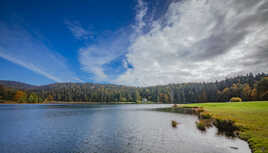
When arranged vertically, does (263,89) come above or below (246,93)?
above

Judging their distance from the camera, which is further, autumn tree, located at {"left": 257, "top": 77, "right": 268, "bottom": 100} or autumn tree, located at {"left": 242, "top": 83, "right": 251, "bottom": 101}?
autumn tree, located at {"left": 242, "top": 83, "right": 251, "bottom": 101}

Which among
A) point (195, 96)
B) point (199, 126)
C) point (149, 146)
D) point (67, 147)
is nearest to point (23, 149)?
point (67, 147)

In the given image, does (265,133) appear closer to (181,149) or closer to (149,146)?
(181,149)

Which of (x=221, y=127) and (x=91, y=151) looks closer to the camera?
(x=91, y=151)

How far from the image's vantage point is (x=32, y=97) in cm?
16862

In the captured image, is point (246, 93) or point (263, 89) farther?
point (246, 93)

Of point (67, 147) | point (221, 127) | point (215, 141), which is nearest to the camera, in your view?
point (67, 147)

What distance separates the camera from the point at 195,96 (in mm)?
168500

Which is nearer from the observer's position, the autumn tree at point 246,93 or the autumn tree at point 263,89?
the autumn tree at point 263,89

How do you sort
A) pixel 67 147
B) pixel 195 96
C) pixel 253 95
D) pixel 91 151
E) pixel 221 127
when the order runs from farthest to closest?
pixel 195 96 → pixel 253 95 → pixel 221 127 → pixel 67 147 → pixel 91 151

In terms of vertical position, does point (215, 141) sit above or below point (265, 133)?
below

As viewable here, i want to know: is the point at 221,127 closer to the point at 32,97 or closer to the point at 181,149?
the point at 181,149

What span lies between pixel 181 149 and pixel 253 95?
374 feet

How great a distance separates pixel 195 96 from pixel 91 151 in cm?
17205
